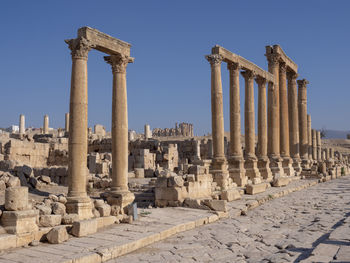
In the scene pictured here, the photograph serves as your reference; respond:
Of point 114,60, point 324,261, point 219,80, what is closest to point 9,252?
point 324,261

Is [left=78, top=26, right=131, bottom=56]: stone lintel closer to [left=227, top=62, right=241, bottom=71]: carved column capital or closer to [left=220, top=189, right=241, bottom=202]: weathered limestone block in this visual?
[left=220, top=189, right=241, bottom=202]: weathered limestone block

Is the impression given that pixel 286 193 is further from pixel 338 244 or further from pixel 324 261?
pixel 324 261

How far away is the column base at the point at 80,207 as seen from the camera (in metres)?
11.5

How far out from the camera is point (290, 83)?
110 ft

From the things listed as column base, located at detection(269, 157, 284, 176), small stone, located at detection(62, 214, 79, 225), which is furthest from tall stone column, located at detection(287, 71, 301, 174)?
small stone, located at detection(62, 214, 79, 225)

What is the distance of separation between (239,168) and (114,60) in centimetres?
1044

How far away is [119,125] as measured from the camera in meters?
13.8

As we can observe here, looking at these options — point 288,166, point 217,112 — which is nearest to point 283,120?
point 288,166

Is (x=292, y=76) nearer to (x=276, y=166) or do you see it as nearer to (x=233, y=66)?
(x=276, y=166)

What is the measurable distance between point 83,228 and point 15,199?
168cm

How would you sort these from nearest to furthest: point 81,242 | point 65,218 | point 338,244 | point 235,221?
1. point 338,244
2. point 81,242
3. point 65,218
4. point 235,221

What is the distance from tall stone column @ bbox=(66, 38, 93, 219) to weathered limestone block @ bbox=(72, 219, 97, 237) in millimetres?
1928

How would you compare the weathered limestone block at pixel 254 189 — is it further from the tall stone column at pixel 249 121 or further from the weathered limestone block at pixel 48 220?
the weathered limestone block at pixel 48 220

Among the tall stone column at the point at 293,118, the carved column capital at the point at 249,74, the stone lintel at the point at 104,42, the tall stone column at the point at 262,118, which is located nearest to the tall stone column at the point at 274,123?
the tall stone column at the point at 262,118
